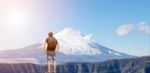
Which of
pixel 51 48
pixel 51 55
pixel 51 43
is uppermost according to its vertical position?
pixel 51 43

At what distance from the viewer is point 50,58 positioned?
15.2 meters

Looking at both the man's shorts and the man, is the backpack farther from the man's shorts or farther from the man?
the man's shorts

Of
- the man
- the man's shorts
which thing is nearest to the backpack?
the man

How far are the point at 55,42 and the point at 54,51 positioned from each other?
384 millimetres

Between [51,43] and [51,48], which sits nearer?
[51,43]

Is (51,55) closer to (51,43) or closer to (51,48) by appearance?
(51,48)

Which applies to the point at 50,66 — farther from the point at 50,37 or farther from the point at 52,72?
the point at 50,37

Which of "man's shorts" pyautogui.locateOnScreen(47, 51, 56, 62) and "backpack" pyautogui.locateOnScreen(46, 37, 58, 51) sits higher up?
"backpack" pyautogui.locateOnScreen(46, 37, 58, 51)

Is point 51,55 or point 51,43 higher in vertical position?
point 51,43

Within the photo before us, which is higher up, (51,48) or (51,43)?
(51,43)

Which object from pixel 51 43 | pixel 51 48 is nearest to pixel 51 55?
pixel 51 48

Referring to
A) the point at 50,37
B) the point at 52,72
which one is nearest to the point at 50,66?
the point at 52,72

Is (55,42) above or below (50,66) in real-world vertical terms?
above

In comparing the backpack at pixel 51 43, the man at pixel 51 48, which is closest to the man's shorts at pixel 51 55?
the man at pixel 51 48
